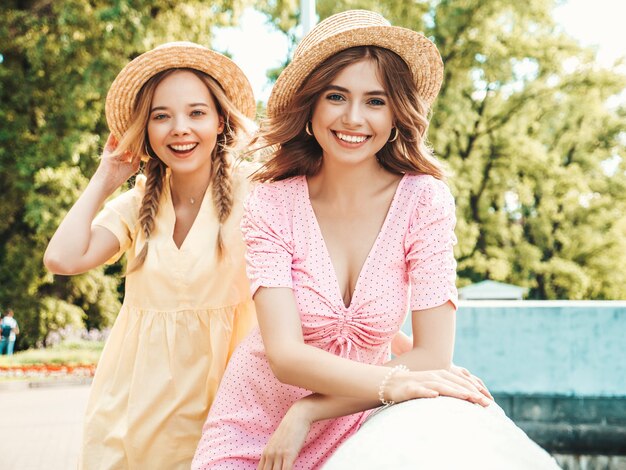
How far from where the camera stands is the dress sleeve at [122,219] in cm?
297

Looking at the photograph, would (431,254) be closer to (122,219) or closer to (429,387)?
(429,387)

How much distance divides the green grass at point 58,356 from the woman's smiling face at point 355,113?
628 inches

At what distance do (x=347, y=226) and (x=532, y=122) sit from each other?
22.9 metres

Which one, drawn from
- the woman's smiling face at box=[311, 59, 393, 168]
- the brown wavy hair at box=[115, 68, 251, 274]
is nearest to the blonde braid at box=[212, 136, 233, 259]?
the brown wavy hair at box=[115, 68, 251, 274]

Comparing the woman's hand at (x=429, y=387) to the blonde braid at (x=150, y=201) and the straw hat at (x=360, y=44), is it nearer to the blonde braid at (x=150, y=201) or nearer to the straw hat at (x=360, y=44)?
the straw hat at (x=360, y=44)

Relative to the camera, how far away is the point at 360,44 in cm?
223

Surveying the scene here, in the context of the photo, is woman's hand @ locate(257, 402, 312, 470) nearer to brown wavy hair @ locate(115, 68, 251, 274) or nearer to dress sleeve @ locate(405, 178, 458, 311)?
dress sleeve @ locate(405, 178, 458, 311)

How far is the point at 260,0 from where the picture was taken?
20031 mm

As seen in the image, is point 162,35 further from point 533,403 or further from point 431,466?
point 431,466

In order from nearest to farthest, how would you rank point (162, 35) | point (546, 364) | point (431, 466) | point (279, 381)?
point (431, 466) < point (279, 381) < point (546, 364) < point (162, 35)

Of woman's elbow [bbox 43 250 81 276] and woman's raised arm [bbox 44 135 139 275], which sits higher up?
woman's raised arm [bbox 44 135 139 275]

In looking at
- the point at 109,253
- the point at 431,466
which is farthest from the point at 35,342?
the point at 431,466

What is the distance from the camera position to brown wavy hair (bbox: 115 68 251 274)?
2.87 metres

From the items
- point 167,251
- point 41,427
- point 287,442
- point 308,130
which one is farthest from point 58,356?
point 287,442
